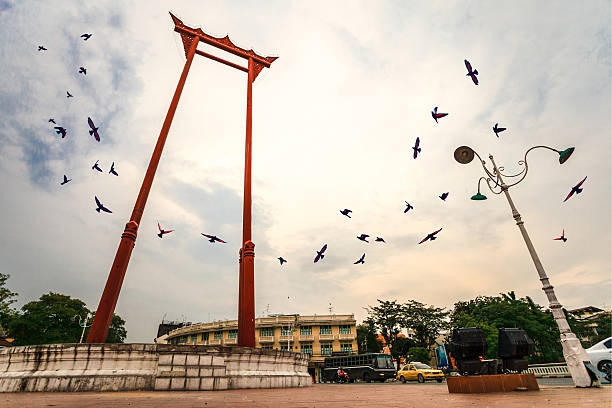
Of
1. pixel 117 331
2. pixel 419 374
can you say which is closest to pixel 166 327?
pixel 117 331

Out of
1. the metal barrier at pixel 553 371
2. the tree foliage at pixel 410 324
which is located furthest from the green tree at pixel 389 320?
the metal barrier at pixel 553 371

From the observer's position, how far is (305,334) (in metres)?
42.6

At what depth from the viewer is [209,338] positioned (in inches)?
1753

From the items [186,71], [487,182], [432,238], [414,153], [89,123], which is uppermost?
[186,71]

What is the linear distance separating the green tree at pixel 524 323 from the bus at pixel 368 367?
26.2 ft

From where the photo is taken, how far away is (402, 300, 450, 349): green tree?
1529 inches

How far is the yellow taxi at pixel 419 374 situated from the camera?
67.1 feet

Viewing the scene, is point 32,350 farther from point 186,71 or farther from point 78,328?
point 78,328

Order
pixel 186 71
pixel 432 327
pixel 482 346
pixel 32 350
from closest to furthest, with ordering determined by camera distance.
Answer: pixel 482 346
pixel 32 350
pixel 186 71
pixel 432 327

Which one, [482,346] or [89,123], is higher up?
[89,123]

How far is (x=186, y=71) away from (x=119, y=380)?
14.6m

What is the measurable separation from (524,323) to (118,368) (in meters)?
31.4

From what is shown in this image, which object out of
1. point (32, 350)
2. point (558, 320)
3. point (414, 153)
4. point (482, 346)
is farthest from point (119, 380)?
point (558, 320)

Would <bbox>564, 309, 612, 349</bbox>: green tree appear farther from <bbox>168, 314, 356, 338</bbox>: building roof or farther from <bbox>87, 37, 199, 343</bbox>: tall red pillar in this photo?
<bbox>87, 37, 199, 343</bbox>: tall red pillar
